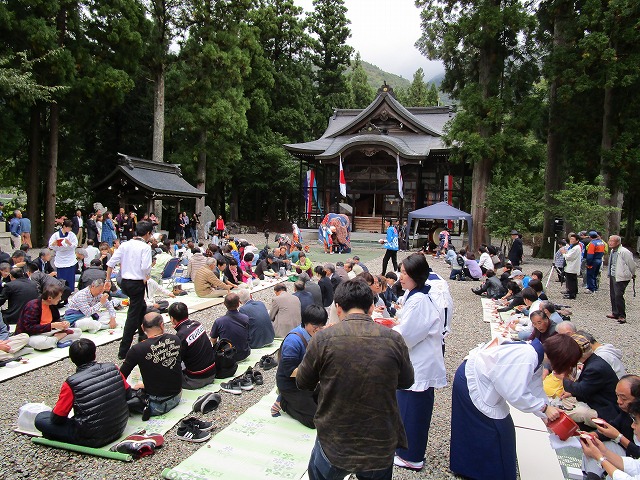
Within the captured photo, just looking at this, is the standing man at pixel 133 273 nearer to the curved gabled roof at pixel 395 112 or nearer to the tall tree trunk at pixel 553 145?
the tall tree trunk at pixel 553 145

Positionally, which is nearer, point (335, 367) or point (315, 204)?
point (335, 367)

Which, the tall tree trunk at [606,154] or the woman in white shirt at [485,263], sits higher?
the tall tree trunk at [606,154]

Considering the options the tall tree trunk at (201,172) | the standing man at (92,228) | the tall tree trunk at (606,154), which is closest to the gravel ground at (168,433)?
the standing man at (92,228)

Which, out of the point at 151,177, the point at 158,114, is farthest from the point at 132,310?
the point at 158,114

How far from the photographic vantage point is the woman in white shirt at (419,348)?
289cm

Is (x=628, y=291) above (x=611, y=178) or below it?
Answer: below

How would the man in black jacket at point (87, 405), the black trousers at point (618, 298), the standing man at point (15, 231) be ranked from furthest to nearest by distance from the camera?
the standing man at point (15, 231) < the black trousers at point (618, 298) < the man in black jacket at point (87, 405)

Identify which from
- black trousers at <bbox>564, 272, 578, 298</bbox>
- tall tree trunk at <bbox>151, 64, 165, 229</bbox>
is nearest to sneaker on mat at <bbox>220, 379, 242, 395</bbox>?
black trousers at <bbox>564, 272, 578, 298</bbox>

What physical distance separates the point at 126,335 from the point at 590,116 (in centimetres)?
1607

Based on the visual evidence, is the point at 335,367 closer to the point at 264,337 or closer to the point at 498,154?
the point at 264,337

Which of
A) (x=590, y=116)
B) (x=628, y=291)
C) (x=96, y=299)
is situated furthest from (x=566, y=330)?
(x=590, y=116)

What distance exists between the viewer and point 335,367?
192 centimetres

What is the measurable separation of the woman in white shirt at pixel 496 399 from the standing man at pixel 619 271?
549 cm

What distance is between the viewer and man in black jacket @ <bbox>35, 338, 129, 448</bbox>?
3.04m
